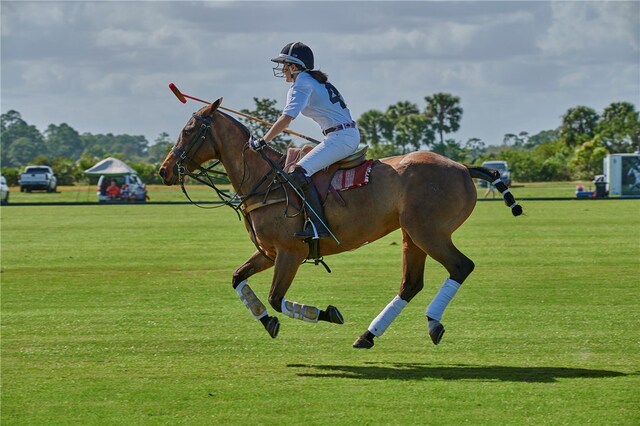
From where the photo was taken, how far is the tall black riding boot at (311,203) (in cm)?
1241

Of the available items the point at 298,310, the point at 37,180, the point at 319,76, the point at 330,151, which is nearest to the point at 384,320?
the point at 298,310

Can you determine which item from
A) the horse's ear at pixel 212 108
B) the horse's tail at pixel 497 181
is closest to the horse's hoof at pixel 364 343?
the horse's tail at pixel 497 181

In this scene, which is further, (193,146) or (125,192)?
(125,192)

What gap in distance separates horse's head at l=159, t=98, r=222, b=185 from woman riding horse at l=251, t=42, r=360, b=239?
2.18ft

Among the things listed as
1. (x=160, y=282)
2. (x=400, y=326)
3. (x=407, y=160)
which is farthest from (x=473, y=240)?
(x=407, y=160)

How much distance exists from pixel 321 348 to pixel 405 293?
42.1 inches

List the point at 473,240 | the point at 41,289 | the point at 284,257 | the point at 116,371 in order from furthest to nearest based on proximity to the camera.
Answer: the point at 473,240
the point at 41,289
the point at 284,257
the point at 116,371

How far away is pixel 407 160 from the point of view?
12508 mm

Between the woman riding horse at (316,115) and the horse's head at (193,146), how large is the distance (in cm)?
67

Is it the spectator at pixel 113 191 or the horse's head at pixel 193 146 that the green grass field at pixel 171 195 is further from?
the horse's head at pixel 193 146

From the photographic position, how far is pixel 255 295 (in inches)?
504

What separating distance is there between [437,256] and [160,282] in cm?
891

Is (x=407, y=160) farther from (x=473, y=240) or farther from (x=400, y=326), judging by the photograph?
(x=473, y=240)

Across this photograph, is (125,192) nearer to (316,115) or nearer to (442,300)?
(316,115)
